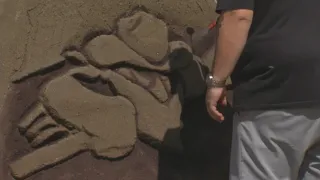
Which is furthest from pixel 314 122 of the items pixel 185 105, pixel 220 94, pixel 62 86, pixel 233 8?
pixel 62 86

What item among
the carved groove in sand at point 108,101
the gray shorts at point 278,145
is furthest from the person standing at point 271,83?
the carved groove in sand at point 108,101

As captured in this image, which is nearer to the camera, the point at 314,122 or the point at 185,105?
the point at 314,122

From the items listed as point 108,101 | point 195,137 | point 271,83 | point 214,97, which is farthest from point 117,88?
point 271,83

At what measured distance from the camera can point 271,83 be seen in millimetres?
2150

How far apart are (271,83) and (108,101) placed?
805 mm

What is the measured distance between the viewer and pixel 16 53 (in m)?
2.65

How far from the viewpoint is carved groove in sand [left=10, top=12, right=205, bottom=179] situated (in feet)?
8.79

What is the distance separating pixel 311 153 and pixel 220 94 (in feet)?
1.12

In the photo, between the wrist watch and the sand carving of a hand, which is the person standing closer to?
the wrist watch

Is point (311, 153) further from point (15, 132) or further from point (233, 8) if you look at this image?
point (15, 132)

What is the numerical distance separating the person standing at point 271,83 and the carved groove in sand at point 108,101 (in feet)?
1.96

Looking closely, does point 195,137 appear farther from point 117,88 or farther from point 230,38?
point 230,38

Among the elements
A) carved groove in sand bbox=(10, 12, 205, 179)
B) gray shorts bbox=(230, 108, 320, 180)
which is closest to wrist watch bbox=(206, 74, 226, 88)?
gray shorts bbox=(230, 108, 320, 180)

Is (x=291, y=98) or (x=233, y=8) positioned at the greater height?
(x=233, y=8)
